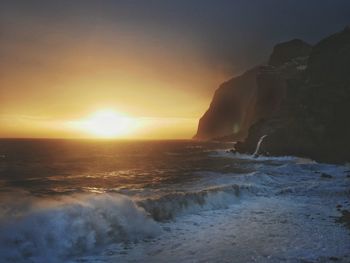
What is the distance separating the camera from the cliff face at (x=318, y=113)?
54.1 meters

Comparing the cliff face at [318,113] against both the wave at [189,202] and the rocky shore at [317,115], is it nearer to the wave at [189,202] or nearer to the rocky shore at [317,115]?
the rocky shore at [317,115]

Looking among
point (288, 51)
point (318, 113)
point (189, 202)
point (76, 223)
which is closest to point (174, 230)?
point (76, 223)

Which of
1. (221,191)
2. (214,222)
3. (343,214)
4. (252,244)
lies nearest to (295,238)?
(252,244)

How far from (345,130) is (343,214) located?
3986 cm

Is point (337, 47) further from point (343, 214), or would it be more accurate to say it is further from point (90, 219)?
point (90, 219)

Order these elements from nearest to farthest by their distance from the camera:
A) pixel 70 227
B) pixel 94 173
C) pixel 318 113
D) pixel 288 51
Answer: pixel 70 227 → pixel 94 173 → pixel 318 113 → pixel 288 51

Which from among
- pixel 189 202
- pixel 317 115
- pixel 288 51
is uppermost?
pixel 288 51

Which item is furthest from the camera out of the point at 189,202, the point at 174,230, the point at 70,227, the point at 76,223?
the point at 189,202

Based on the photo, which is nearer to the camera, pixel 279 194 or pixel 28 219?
pixel 28 219

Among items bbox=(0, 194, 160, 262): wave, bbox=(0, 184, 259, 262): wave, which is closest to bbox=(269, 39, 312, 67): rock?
bbox=(0, 184, 259, 262): wave

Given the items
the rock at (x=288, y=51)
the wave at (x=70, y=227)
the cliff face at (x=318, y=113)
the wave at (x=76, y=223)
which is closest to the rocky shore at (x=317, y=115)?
the cliff face at (x=318, y=113)

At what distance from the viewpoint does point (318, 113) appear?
5806 cm

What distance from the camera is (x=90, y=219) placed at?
14.8m

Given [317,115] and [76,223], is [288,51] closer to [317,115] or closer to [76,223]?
[317,115]
